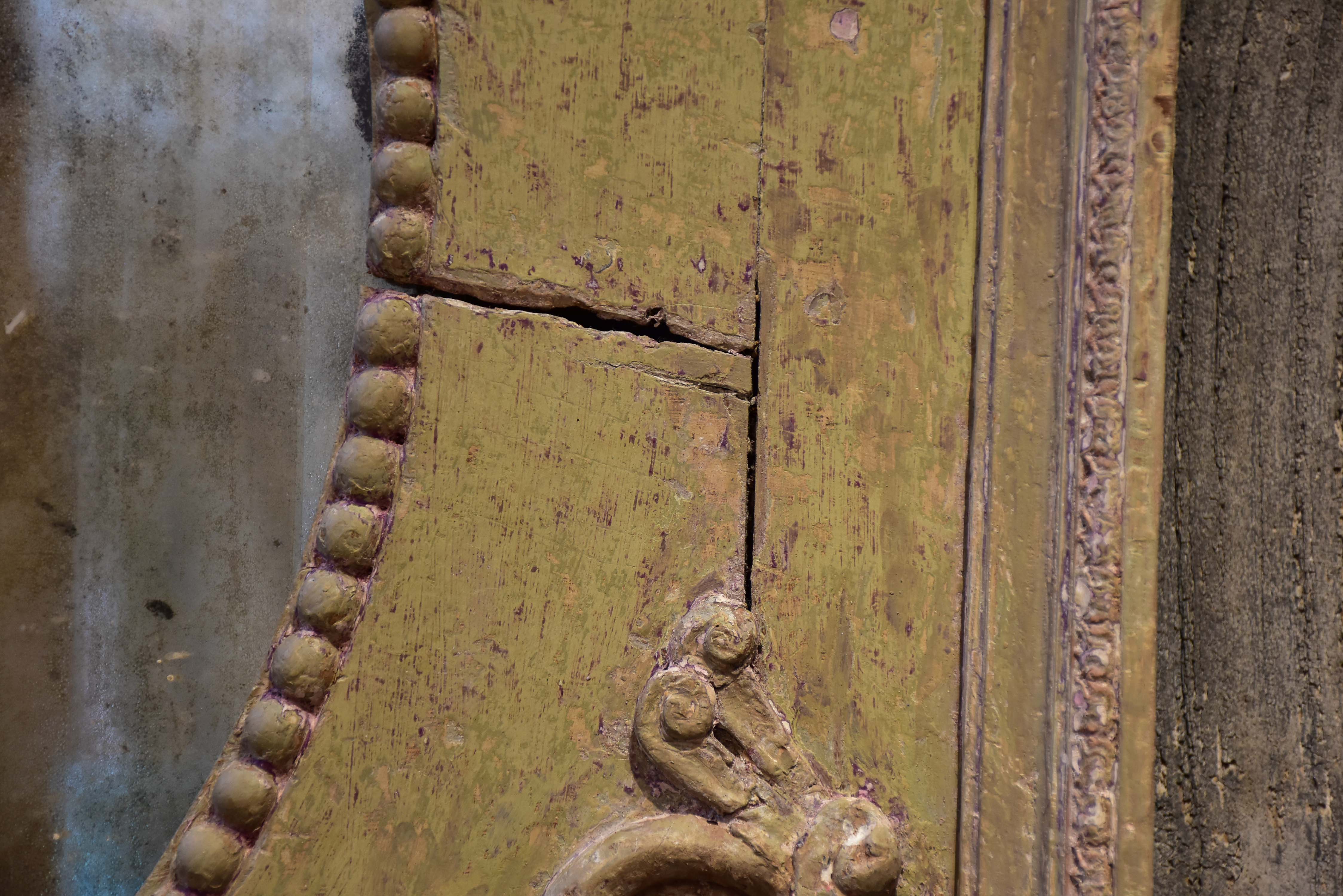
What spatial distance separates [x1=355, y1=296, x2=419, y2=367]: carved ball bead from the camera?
2.65 ft

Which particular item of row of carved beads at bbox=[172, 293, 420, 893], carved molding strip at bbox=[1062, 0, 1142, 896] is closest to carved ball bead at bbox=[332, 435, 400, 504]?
row of carved beads at bbox=[172, 293, 420, 893]

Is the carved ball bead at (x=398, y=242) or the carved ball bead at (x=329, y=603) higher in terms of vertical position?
the carved ball bead at (x=398, y=242)

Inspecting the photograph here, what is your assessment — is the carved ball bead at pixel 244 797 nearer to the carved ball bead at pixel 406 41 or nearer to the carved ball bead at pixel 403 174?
the carved ball bead at pixel 403 174

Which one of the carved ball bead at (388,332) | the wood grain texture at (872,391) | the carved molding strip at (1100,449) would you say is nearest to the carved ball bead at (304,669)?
the carved ball bead at (388,332)

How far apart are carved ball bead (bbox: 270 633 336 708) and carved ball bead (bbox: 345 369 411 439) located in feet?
0.69

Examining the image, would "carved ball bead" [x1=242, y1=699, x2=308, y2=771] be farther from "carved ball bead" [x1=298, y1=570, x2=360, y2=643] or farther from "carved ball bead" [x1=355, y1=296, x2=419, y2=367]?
"carved ball bead" [x1=355, y1=296, x2=419, y2=367]

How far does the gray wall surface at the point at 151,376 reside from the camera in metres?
1.04

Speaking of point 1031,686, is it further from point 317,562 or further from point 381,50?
point 381,50

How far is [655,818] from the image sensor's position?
80cm

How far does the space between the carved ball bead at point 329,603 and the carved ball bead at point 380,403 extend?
0.15 meters

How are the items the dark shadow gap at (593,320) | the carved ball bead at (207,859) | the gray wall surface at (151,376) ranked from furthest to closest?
the gray wall surface at (151,376) → the dark shadow gap at (593,320) → the carved ball bead at (207,859)

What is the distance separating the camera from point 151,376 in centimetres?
108

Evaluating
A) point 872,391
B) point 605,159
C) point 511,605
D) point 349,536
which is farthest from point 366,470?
point 872,391

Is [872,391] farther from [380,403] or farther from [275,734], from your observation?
[275,734]
